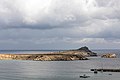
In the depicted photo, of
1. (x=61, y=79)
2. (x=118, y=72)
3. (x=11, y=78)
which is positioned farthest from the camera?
(x=118, y=72)

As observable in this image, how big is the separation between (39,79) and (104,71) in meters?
56.7

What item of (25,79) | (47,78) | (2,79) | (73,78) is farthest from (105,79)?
(2,79)

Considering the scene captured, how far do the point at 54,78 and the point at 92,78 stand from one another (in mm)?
17853

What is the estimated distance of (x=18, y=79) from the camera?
480 feet

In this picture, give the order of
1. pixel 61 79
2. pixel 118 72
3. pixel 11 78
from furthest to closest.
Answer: pixel 118 72 < pixel 11 78 < pixel 61 79

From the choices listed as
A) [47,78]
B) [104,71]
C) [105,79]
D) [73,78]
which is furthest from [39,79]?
[104,71]

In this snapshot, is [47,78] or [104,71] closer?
[47,78]

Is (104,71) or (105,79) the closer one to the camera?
(105,79)

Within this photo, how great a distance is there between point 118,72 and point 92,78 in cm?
3794

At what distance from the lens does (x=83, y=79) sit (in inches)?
5571

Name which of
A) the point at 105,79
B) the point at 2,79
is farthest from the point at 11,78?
the point at 105,79

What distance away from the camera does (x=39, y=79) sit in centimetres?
14212

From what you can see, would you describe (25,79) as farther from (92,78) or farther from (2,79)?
(92,78)

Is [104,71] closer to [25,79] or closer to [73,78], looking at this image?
[73,78]
